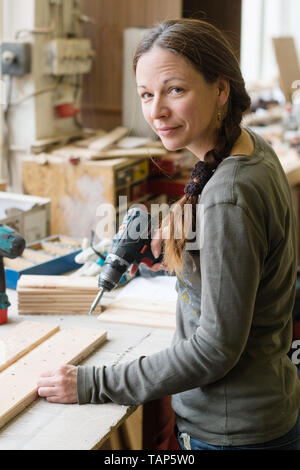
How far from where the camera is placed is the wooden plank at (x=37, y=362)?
1258 millimetres

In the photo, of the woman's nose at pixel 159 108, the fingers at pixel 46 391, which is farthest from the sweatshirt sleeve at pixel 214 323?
the woman's nose at pixel 159 108

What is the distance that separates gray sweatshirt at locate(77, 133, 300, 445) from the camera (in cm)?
110

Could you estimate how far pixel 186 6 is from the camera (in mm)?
3740

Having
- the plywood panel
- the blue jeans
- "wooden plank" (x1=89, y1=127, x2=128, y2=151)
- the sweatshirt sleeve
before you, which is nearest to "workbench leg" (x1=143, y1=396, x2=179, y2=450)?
the blue jeans

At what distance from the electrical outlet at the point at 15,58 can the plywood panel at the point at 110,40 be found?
91 cm

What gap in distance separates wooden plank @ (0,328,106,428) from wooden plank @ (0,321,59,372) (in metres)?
0.02

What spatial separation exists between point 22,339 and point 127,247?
354 millimetres

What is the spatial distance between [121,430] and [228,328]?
1.33 m

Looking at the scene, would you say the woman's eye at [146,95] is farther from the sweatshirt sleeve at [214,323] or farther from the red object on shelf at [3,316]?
the red object on shelf at [3,316]

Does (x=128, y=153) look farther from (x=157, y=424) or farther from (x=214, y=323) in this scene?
(x=214, y=323)

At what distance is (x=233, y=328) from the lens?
113 centimetres

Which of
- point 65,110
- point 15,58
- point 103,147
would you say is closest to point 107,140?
point 103,147

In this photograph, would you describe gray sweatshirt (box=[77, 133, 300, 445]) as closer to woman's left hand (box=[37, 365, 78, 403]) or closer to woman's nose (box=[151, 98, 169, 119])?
woman's left hand (box=[37, 365, 78, 403])

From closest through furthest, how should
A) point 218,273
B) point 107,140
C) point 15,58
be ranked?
1. point 218,273
2. point 15,58
3. point 107,140
